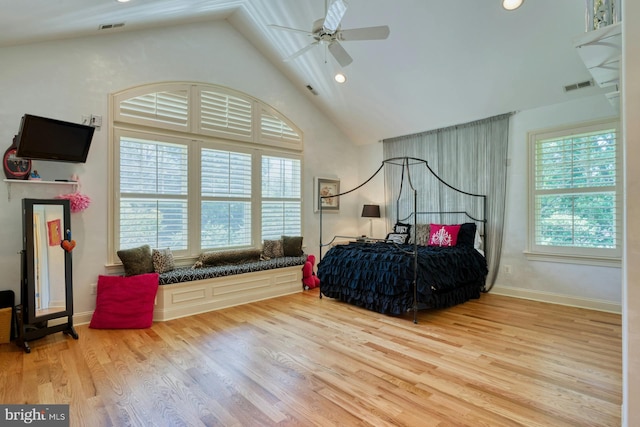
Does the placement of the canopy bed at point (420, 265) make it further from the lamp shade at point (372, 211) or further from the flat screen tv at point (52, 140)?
the flat screen tv at point (52, 140)

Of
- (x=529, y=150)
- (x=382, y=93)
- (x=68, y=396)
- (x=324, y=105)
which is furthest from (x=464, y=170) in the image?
(x=68, y=396)

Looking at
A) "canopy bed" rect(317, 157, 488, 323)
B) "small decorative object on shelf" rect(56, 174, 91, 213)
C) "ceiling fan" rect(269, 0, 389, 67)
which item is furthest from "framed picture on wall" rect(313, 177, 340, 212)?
"small decorative object on shelf" rect(56, 174, 91, 213)

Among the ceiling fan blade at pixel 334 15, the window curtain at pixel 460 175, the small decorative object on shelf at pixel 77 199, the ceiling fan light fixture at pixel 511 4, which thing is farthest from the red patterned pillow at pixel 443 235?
the small decorative object on shelf at pixel 77 199

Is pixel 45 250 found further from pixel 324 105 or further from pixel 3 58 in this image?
pixel 324 105

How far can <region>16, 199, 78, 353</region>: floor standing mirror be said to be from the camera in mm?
3000

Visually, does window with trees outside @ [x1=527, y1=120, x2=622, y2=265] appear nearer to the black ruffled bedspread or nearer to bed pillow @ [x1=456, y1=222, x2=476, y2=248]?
bed pillow @ [x1=456, y1=222, x2=476, y2=248]

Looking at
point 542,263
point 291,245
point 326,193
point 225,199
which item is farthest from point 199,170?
point 542,263

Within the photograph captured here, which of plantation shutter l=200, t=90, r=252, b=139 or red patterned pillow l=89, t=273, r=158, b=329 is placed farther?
plantation shutter l=200, t=90, r=252, b=139

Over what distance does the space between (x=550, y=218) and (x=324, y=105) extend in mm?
3937

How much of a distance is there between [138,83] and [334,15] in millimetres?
2640

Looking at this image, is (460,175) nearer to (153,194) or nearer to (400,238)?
(400,238)

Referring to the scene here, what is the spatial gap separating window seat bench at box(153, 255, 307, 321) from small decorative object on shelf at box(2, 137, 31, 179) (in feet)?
5.54

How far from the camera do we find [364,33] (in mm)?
3133

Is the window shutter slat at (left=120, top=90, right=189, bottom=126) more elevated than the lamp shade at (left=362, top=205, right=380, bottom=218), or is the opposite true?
the window shutter slat at (left=120, top=90, right=189, bottom=126)
